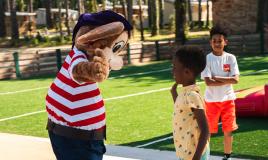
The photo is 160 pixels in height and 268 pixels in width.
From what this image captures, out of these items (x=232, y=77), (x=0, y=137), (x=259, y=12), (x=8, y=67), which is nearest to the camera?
(x=232, y=77)

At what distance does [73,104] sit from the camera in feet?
12.5

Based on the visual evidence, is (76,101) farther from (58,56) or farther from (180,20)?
(180,20)

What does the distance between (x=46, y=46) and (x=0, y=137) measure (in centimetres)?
3465

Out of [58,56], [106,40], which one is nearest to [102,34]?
[106,40]

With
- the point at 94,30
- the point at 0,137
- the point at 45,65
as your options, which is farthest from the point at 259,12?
the point at 94,30

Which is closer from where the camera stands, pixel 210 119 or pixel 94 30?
pixel 94 30

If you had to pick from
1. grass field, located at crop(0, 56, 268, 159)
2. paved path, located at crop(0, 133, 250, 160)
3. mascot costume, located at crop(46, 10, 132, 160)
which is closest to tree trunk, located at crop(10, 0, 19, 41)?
grass field, located at crop(0, 56, 268, 159)

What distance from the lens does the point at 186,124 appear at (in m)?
3.96

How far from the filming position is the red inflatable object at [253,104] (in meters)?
9.03

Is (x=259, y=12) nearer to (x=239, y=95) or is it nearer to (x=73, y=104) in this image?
(x=239, y=95)

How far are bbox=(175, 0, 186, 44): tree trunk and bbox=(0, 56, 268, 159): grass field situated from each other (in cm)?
1023

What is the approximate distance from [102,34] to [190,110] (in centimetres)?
91

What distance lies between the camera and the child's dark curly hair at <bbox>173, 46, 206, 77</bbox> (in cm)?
386

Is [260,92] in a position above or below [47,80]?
above
